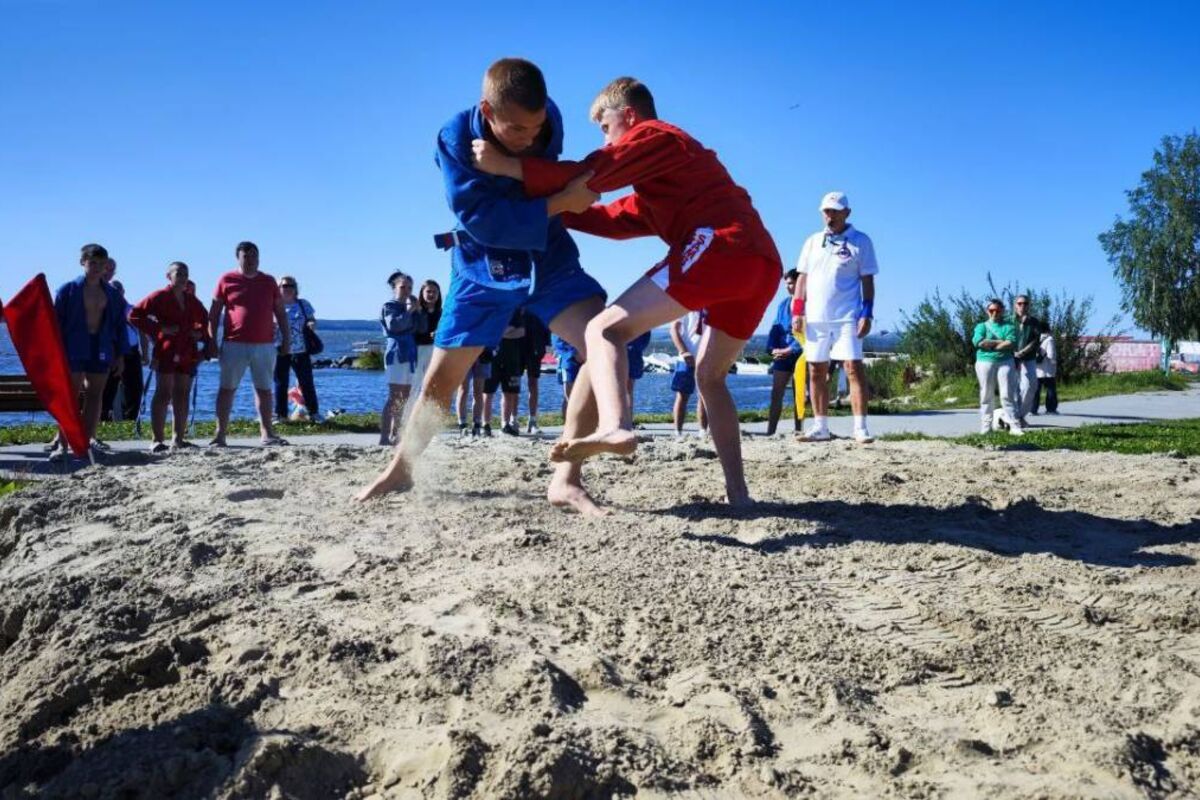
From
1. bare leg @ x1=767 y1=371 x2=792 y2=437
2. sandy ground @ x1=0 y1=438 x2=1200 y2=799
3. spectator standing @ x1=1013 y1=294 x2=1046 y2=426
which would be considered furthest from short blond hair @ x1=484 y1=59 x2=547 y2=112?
spectator standing @ x1=1013 y1=294 x2=1046 y2=426

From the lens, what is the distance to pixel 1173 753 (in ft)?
6.79

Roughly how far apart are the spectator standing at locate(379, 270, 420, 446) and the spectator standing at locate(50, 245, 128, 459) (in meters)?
2.30

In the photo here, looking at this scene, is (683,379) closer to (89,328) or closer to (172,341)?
(172,341)

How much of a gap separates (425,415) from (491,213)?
3.28 feet

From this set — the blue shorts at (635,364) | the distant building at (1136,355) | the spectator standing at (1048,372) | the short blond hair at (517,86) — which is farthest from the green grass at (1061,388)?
the distant building at (1136,355)

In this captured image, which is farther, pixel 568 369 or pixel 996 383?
pixel 996 383

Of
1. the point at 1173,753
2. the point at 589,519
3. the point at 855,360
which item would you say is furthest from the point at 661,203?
the point at 855,360

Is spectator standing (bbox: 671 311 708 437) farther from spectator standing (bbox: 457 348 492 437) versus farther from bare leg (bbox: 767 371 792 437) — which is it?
spectator standing (bbox: 457 348 492 437)

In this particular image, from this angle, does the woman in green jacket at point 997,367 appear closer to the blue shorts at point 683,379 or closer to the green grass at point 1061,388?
the blue shorts at point 683,379

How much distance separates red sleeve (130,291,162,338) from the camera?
896 cm

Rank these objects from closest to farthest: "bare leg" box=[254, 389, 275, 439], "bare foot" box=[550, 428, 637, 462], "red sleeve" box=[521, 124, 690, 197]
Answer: "bare foot" box=[550, 428, 637, 462] → "red sleeve" box=[521, 124, 690, 197] → "bare leg" box=[254, 389, 275, 439]

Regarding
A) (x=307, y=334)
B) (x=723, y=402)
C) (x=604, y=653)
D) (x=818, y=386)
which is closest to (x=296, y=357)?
(x=307, y=334)

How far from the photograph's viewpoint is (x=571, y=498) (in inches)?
168

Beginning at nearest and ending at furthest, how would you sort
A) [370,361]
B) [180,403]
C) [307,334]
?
1. [180,403]
2. [307,334]
3. [370,361]
